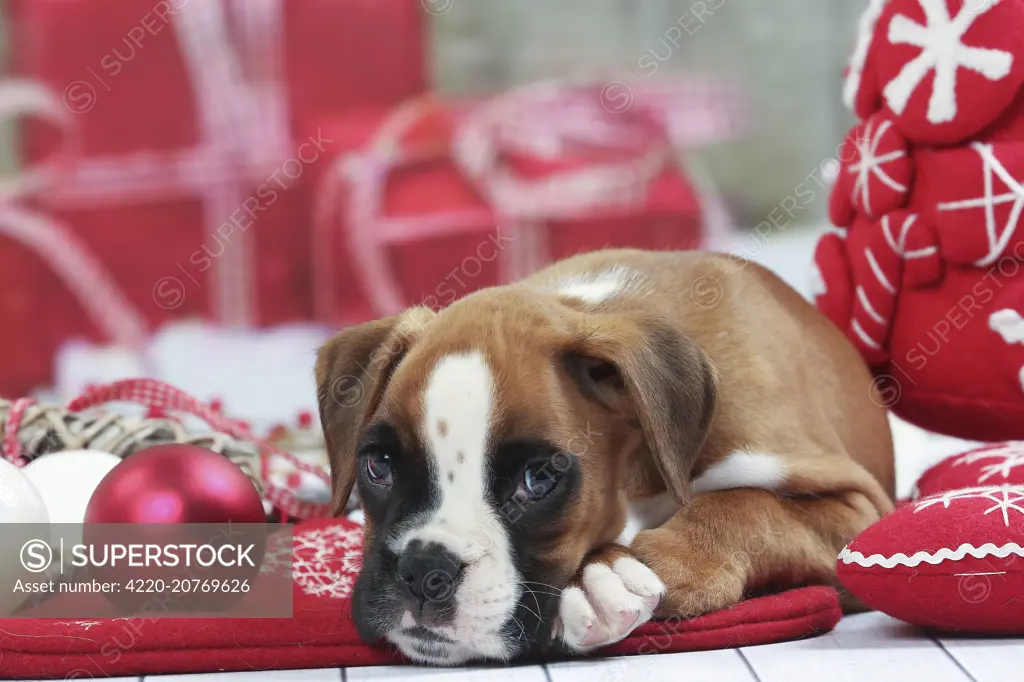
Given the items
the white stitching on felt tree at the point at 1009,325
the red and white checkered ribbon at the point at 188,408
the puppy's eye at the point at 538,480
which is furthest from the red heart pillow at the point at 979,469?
the red and white checkered ribbon at the point at 188,408

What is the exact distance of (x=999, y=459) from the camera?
2.74 meters

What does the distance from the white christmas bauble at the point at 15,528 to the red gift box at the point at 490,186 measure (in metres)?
3.78

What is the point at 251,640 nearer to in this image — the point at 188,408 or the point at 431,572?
the point at 431,572

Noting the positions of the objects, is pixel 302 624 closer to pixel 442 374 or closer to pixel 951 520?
pixel 442 374

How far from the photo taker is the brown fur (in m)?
2.13

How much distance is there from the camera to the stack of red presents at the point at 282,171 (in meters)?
6.20

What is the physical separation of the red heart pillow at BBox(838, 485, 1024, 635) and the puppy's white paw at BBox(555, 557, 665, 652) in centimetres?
40

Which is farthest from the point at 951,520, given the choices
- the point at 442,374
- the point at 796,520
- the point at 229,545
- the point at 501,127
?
the point at 501,127

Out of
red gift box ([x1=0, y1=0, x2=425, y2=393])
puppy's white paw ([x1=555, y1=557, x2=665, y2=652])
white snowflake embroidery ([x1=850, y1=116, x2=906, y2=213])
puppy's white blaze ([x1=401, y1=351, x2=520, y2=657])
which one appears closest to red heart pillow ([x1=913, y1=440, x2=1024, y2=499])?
white snowflake embroidery ([x1=850, y1=116, x2=906, y2=213])

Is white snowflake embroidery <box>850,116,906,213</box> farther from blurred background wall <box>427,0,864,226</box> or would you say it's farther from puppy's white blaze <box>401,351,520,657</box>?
blurred background wall <box>427,0,864,226</box>

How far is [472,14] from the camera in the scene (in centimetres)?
633

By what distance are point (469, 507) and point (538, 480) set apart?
0.40 ft

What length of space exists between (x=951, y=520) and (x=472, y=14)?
4647 mm

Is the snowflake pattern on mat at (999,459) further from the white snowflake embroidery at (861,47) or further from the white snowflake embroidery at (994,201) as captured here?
the white snowflake embroidery at (861,47)
